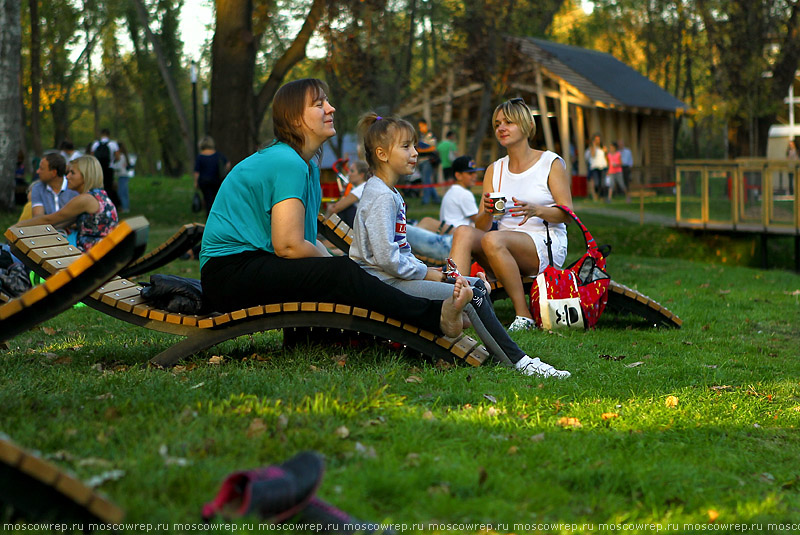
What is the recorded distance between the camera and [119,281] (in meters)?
6.03

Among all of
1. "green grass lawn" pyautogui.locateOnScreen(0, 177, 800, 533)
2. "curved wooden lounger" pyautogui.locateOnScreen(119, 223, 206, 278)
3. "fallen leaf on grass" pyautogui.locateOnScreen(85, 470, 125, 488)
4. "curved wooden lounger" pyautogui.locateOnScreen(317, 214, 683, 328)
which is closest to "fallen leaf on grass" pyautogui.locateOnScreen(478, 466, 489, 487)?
"green grass lawn" pyautogui.locateOnScreen(0, 177, 800, 533)

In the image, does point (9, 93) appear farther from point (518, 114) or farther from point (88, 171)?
point (518, 114)

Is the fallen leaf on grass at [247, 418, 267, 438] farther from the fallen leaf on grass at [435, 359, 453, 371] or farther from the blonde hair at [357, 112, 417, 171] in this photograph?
the blonde hair at [357, 112, 417, 171]

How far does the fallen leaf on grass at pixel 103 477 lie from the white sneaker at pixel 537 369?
8.80ft

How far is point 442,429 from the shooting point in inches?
159

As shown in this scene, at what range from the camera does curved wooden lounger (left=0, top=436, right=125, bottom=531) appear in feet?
8.90

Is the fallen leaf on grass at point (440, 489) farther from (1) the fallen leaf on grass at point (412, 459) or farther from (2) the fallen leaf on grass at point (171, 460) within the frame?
(2) the fallen leaf on grass at point (171, 460)

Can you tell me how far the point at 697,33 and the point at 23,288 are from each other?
34.4m

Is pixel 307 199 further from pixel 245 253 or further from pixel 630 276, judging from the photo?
pixel 630 276

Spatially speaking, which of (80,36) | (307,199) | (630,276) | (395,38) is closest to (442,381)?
(307,199)

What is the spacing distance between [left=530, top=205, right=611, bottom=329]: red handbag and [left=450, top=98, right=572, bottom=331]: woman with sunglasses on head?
0.59 feet

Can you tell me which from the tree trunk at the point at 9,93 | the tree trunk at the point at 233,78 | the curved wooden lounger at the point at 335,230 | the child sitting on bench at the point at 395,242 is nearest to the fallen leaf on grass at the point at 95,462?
the child sitting on bench at the point at 395,242

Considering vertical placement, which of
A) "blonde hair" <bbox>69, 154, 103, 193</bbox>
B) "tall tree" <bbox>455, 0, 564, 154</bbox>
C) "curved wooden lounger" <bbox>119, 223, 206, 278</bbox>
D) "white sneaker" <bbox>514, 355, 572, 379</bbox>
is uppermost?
A: "tall tree" <bbox>455, 0, 564, 154</bbox>

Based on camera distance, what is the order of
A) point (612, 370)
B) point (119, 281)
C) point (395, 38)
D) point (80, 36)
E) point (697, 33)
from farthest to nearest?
point (80, 36)
point (697, 33)
point (395, 38)
point (119, 281)
point (612, 370)
